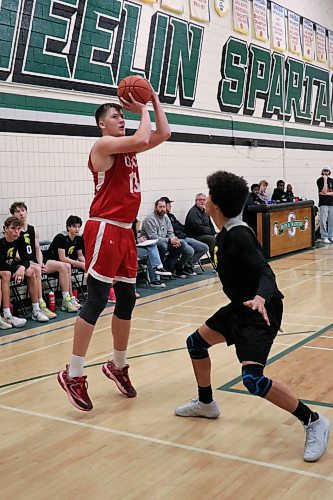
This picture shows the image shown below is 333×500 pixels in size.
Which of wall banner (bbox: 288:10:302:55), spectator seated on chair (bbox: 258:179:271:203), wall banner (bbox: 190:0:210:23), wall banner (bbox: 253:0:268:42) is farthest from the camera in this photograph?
wall banner (bbox: 288:10:302:55)

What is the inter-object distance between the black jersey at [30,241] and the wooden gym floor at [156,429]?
1.37 meters

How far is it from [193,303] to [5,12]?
423 centimetres

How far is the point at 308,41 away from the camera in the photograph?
49.6 feet

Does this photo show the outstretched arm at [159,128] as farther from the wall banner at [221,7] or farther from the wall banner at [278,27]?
the wall banner at [278,27]

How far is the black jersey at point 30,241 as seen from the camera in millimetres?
7123

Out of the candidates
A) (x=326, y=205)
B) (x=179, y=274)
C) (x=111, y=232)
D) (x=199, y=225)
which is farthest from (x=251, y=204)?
(x=111, y=232)

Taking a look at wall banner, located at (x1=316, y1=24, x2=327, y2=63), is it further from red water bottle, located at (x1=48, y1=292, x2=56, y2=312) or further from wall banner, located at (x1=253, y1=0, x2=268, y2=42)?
red water bottle, located at (x1=48, y1=292, x2=56, y2=312)

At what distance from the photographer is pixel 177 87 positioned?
10578mm

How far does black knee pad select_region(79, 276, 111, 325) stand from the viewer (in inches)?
149

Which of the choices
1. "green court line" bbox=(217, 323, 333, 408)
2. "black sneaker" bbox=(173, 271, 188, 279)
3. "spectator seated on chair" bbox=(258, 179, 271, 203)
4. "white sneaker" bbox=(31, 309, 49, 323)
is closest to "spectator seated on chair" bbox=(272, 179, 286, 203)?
"spectator seated on chair" bbox=(258, 179, 271, 203)

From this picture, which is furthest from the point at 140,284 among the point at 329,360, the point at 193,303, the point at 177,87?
the point at 329,360

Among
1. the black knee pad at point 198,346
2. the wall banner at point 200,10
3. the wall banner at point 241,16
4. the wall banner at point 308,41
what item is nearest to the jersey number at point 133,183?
the black knee pad at point 198,346

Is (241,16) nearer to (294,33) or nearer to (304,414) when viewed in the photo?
(294,33)

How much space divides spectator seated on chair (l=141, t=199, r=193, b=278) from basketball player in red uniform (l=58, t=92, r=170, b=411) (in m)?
5.08
